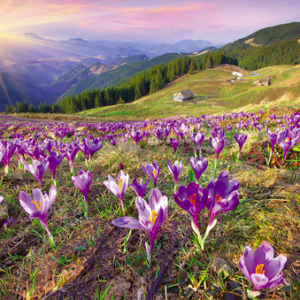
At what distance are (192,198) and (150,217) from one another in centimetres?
36

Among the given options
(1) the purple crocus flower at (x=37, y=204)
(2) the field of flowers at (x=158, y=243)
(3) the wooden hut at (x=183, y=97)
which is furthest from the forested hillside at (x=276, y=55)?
(1) the purple crocus flower at (x=37, y=204)

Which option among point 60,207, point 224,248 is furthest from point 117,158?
point 224,248

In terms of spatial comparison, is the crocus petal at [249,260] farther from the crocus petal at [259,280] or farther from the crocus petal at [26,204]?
the crocus petal at [26,204]

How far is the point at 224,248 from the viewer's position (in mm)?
1595

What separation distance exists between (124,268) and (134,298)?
0.28 meters

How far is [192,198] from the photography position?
4.68 ft

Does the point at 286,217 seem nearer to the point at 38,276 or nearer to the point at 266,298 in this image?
the point at 266,298

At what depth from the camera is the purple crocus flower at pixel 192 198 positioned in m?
1.37

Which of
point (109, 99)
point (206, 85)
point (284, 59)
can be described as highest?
point (284, 59)

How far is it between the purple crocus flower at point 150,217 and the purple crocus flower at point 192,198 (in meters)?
0.14

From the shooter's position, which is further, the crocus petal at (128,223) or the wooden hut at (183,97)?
the wooden hut at (183,97)

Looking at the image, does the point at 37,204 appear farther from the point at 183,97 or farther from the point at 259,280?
the point at 183,97

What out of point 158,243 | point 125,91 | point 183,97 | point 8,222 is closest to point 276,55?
point 183,97

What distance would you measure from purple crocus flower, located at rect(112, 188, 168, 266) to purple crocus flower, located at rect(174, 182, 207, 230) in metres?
0.14
